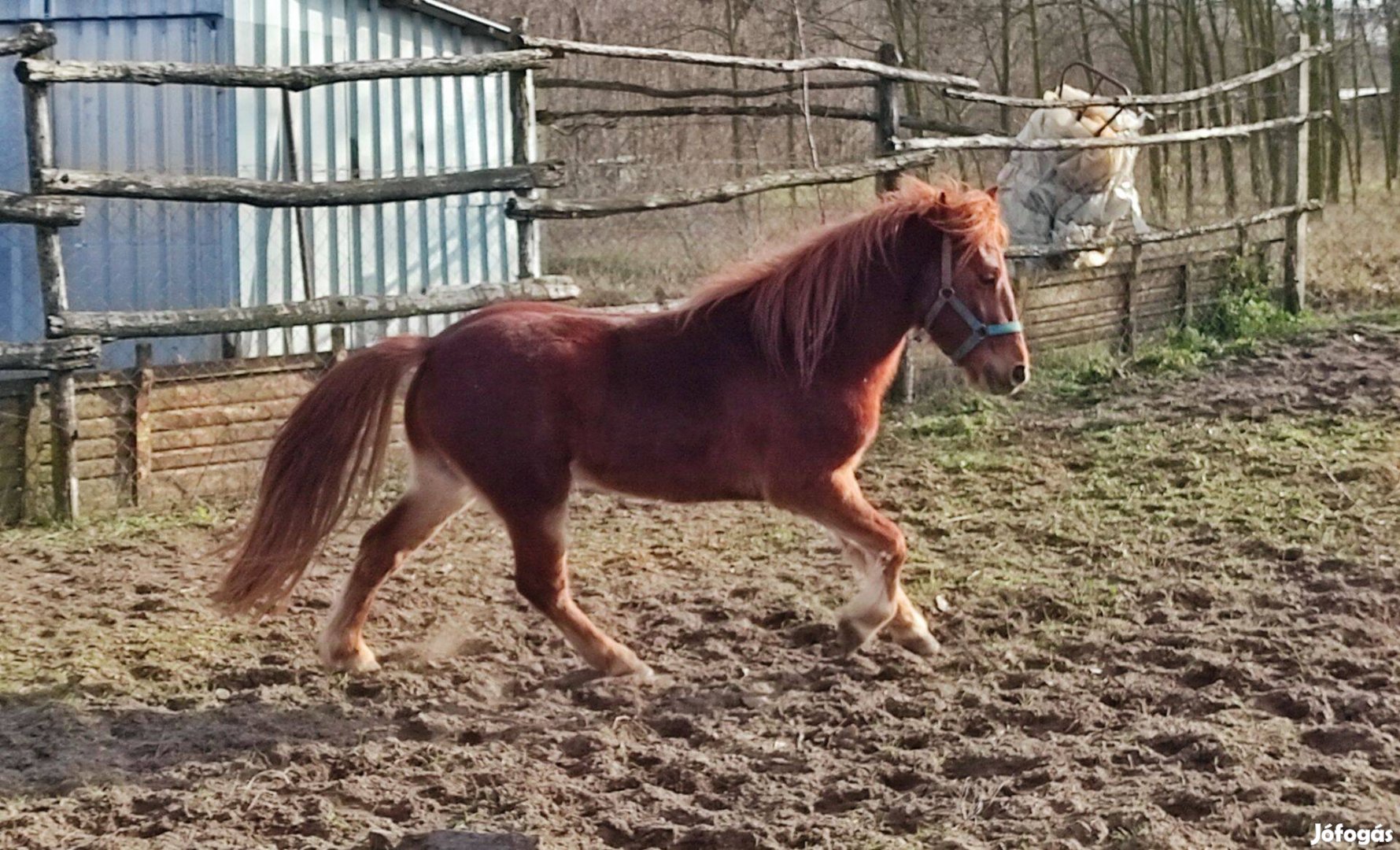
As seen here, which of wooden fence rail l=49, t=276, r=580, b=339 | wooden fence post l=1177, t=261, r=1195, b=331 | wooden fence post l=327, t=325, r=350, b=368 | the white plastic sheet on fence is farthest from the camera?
the white plastic sheet on fence

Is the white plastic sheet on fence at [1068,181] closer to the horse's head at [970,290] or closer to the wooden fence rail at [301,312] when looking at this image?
the wooden fence rail at [301,312]

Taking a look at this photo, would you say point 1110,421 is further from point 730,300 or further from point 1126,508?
point 730,300

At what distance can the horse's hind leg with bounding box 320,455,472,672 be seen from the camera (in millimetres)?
4734

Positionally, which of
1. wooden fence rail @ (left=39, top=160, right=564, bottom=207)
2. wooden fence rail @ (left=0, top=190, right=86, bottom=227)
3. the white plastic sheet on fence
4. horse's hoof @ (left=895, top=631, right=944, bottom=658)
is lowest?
horse's hoof @ (left=895, top=631, right=944, bottom=658)

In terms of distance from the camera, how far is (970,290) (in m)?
4.79

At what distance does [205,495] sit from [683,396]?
125 inches

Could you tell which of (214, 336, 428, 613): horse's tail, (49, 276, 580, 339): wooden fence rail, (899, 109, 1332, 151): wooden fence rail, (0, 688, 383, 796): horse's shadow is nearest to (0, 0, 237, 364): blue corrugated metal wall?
(49, 276, 580, 339): wooden fence rail

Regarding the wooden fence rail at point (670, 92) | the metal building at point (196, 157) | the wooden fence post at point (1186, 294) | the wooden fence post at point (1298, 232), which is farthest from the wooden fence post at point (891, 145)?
the wooden fence post at point (1298, 232)

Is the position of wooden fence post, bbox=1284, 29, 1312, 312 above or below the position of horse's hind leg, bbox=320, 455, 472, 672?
above

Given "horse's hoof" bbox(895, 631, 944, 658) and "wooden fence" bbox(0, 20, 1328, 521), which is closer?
"horse's hoof" bbox(895, 631, 944, 658)

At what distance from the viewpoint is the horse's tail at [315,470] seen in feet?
15.4

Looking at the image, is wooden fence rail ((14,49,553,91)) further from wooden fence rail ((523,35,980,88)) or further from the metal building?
the metal building

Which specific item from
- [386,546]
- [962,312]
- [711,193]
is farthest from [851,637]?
[711,193]

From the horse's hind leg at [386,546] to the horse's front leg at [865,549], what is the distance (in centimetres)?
107
